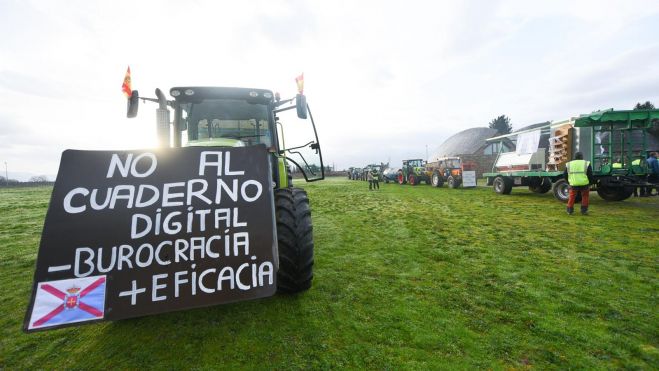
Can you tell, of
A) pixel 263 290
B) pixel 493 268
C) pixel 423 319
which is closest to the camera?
pixel 263 290

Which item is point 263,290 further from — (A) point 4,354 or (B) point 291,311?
(A) point 4,354

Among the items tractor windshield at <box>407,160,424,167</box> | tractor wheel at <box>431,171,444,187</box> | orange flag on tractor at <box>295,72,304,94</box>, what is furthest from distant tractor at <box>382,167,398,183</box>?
orange flag on tractor at <box>295,72,304,94</box>

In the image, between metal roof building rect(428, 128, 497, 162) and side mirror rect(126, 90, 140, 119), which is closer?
side mirror rect(126, 90, 140, 119)

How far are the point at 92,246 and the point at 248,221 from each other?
927 mm

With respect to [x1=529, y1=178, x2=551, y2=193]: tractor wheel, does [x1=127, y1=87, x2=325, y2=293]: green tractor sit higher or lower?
higher

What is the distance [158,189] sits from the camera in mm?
2088

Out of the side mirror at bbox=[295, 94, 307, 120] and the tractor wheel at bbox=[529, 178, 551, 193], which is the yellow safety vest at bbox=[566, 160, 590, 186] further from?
the side mirror at bbox=[295, 94, 307, 120]

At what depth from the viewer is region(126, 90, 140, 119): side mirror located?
3.59 metres

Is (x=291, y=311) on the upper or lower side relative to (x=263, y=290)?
lower

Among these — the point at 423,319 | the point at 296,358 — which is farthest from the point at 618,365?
the point at 296,358

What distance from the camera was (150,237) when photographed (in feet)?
6.45

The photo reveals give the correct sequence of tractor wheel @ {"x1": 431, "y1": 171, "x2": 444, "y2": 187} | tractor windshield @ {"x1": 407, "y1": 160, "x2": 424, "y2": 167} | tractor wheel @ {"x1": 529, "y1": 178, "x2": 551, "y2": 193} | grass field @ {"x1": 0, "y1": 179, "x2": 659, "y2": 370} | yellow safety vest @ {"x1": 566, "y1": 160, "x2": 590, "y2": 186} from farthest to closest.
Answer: tractor windshield @ {"x1": 407, "y1": 160, "x2": 424, "y2": 167} → tractor wheel @ {"x1": 431, "y1": 171, "x2": 444, "y2": 187} → tractor wheel @ {"x1": 529, "y1": 178, "x2": 551, "y2": 193} → yellow safety vest @ {"x1": 566, "y1": 160, "x2": 590, "y2": 186} → grass field @ {"x1": 0, "y1": 179, "x2": 659, "y2": 370}

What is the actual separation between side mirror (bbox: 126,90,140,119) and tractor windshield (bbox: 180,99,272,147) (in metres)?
0.57

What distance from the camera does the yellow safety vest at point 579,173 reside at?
24.1ft
